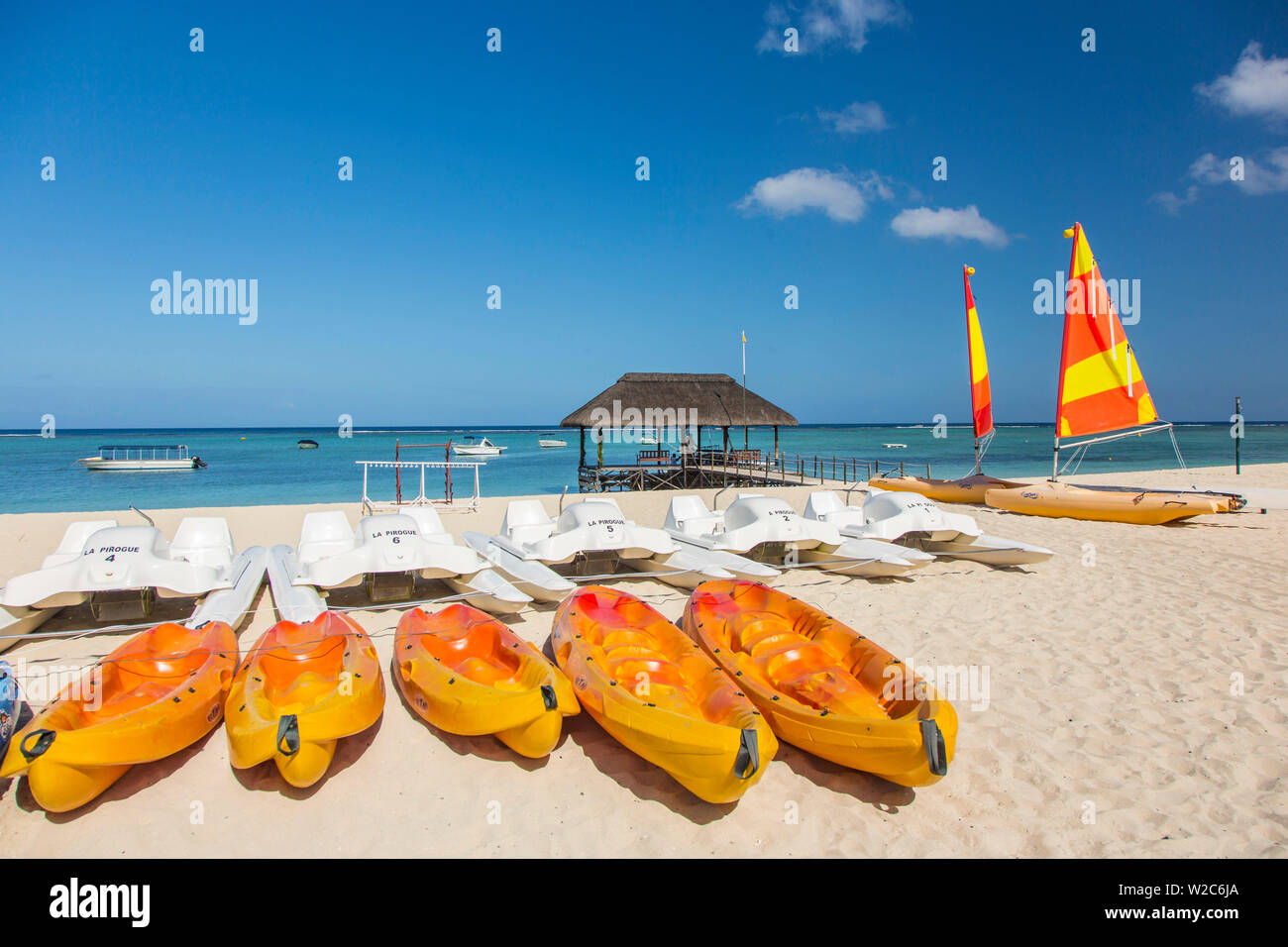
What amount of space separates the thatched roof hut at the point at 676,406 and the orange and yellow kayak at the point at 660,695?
15.1 metres

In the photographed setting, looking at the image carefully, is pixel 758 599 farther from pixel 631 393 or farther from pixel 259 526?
pixel 631 393

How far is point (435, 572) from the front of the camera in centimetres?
641

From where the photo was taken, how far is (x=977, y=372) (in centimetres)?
1398

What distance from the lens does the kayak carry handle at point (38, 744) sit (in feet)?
10.0

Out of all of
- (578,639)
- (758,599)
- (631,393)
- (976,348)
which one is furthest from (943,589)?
(631,393)

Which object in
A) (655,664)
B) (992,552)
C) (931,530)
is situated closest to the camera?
(655,664)

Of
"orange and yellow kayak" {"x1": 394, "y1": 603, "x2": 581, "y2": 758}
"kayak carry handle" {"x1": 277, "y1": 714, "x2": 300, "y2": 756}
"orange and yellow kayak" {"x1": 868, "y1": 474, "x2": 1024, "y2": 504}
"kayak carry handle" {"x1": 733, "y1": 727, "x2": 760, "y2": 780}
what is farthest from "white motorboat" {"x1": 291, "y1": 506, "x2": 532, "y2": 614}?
→ "orange and yellow kayak" {"x1": 868, "y1": 474, "x2": 1024, "y2": 504}

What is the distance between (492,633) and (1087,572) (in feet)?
24.3

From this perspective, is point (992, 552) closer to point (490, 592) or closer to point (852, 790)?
point (852, 790)

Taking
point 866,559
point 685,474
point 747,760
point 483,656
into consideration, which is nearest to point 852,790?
point 747,760

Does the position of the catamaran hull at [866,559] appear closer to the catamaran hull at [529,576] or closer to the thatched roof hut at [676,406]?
the catamaran hull at [529,576]

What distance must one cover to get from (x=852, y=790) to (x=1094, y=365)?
1165 cm

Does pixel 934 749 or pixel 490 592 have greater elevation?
pixel 490 592

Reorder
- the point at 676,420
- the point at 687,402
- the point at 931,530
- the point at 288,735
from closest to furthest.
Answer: the point at 288,735 < the point at 931,530 < the point at 676,420 < the point at 687,402
